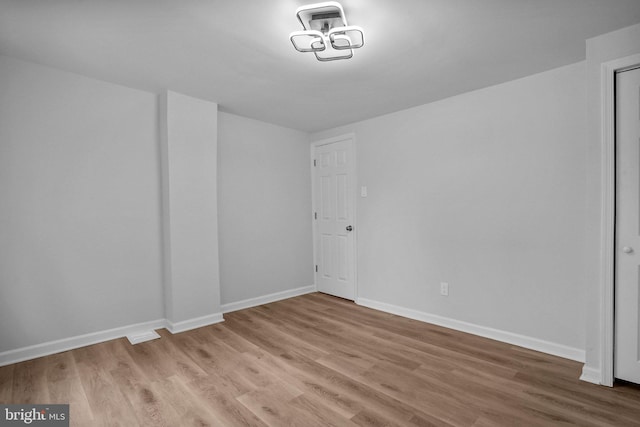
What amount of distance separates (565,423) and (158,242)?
11.8 feet

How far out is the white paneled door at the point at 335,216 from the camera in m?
4.26

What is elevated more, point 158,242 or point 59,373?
point 158,242

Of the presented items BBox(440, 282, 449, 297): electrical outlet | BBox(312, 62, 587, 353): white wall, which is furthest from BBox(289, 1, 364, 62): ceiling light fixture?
BBox(440, 282, 449, 297): electrical outlet

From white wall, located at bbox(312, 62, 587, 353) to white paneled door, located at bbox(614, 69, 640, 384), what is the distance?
360 millimetres

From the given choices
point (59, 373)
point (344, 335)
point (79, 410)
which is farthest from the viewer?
point (344, 335)

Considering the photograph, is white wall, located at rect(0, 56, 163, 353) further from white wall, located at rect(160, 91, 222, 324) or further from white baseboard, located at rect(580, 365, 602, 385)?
white baseboard, located at rect(580, 365, 602, 385)

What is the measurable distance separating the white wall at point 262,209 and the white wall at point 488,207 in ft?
3.67

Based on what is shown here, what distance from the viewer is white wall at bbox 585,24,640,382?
2.16 m

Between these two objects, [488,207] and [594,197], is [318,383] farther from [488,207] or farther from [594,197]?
[594,197]

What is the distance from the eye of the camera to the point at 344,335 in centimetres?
309

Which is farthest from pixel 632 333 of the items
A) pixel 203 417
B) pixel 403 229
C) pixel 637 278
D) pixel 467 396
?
pixel 203 417

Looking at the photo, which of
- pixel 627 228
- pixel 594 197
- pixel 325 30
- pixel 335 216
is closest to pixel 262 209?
pixel 335 216

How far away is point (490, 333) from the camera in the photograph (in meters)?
2.96

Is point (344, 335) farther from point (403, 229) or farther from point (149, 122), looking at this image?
point (149, 122)
